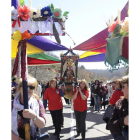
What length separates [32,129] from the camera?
2.17m

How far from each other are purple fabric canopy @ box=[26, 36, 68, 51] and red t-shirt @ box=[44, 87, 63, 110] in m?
1.76

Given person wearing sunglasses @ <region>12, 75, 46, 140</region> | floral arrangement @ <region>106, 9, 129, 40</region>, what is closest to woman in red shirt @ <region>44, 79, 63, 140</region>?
person wearing sunglasses @ <region>12, 75, 46, 140</region>

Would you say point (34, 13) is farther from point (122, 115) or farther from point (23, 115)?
point (122, 115)

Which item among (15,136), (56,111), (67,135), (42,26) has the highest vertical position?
(42,26)

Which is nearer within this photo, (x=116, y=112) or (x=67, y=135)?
(x=116, y=112)

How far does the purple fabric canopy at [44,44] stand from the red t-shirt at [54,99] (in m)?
1.76

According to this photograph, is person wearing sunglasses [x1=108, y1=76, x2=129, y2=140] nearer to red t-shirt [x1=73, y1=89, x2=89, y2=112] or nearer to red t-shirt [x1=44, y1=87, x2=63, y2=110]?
red t-shirt [x1=73, y1=89, x2=89, y2=112]

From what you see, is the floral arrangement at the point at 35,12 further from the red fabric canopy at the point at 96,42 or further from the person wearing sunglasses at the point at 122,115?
the red fabric canopy at the point at 96,42

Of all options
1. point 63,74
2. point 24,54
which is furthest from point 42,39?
point 24,54

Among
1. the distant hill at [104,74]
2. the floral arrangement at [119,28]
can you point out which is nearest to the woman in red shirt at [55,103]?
the distant hill at [104,74]

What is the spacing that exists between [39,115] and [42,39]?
12.7ft

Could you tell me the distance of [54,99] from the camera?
492 cm

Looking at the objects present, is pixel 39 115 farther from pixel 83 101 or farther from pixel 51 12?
pixel 83 101

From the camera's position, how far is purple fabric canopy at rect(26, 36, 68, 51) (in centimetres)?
560
